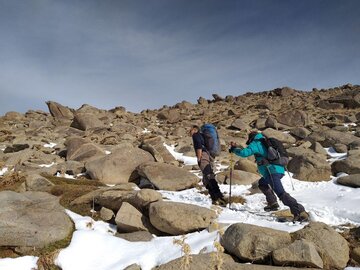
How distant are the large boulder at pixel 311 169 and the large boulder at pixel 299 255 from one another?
26.2 feet

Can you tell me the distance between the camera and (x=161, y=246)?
7.70 metres

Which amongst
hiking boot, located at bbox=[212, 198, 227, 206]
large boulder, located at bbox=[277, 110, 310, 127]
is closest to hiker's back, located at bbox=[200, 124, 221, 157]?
hiking boot, located at bbox=[212, 198, 227, 206]

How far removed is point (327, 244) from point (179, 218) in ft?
11.0

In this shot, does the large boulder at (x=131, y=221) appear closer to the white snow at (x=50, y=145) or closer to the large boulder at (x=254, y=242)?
the large boulder at (x=254, y=242)

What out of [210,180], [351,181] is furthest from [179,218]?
[351,181]

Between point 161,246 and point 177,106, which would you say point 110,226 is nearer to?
point 161,246

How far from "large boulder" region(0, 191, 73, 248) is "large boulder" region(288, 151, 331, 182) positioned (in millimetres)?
9295

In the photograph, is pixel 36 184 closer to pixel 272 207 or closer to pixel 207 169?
pixel 207 169

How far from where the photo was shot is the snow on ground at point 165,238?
23.7 feet

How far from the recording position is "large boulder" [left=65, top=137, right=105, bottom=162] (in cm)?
1755

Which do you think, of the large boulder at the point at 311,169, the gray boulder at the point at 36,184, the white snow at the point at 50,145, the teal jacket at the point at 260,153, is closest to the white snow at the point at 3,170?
the gray boulder at the point at 36,184

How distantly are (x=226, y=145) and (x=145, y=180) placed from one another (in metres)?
9.00

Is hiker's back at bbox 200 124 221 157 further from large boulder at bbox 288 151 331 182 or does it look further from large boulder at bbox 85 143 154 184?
large boulder at bbox 288 151 331 182

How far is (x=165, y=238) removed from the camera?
321 inches
